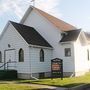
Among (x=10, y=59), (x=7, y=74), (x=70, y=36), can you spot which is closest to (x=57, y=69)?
(x=7, y=74)

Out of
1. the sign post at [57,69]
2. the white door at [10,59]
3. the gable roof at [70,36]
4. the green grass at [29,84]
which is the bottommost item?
the green grass at [29,84]

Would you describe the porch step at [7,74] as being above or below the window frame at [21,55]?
below

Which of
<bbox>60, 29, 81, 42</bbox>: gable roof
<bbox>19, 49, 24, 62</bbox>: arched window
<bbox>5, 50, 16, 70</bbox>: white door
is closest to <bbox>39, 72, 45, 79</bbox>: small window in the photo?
<bbox>19, 49, 24, 62</bbox>: arched window

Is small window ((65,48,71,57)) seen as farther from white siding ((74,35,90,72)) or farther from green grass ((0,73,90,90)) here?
green grass ((0,73,90,90))

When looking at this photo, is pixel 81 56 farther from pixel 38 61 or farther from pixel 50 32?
pixel 38 61

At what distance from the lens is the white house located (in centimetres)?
2802

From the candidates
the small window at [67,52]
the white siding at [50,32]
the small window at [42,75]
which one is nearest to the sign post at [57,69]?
the small window at [42,75]

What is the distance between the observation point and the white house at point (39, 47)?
28.0 m

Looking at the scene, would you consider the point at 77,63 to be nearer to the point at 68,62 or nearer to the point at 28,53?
the point at 68,62

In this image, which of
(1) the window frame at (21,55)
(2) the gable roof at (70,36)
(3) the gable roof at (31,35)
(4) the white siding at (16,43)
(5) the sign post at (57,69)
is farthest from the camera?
(2) the gable roof at (70,36)

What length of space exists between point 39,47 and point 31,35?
214cm

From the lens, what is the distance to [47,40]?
32.1m

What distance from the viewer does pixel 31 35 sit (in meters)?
30.4

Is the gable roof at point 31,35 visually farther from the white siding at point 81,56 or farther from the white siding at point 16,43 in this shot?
the white siding at point 81,56
